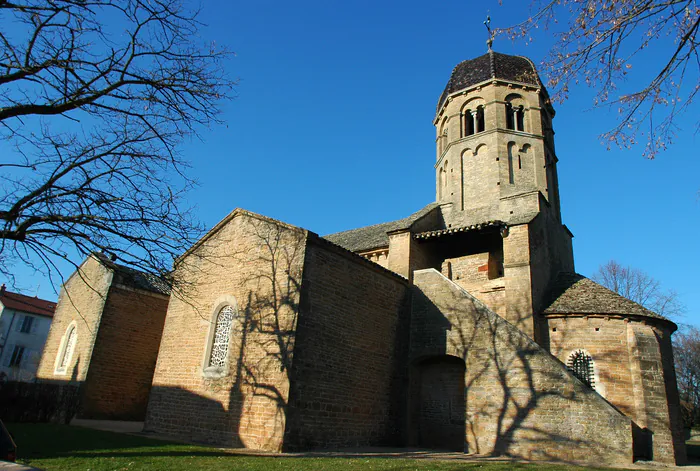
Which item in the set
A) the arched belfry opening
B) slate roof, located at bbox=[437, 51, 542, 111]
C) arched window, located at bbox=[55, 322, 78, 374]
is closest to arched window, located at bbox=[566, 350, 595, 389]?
the arched belfry opening

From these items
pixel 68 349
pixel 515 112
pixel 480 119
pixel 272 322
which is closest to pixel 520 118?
pixel 515 112

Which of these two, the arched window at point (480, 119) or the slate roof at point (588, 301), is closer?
the slate roof at point (588, 301)

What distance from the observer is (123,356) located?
1967cm

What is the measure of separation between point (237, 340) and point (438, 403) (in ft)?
24.4

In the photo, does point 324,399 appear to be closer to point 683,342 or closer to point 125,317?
point 125,317

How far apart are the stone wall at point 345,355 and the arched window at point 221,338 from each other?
2823 millimetres

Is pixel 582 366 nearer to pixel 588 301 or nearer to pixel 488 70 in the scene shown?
pixel 588 301

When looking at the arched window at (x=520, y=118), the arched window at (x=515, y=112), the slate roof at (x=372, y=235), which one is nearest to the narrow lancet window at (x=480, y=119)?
the arched window at (x=515, y=112)

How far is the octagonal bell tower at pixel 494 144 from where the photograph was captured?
21094 mm

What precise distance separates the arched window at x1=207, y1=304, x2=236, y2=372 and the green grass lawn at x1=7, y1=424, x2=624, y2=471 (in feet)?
8.58

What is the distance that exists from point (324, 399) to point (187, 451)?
366 centimetres

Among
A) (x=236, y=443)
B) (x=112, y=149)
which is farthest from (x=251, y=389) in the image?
(x=112, y=149)

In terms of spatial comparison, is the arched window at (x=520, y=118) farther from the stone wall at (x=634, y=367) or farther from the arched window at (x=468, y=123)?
the stone wall at (x=634, y=367)

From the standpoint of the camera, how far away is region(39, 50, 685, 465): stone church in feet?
39.4
